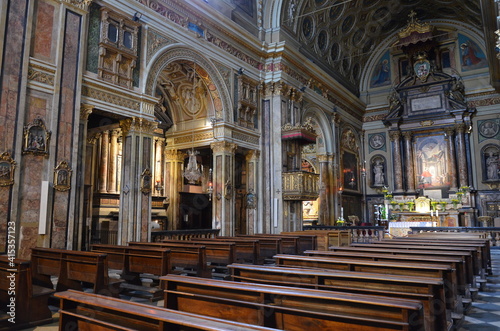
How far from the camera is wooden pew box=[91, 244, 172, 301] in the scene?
5711 millimetres

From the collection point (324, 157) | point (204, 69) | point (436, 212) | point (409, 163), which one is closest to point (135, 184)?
point (204, 69)

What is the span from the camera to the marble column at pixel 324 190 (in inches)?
760

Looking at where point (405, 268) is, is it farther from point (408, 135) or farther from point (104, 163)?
point (408, 135)

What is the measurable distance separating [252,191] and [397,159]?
11849 millimetres

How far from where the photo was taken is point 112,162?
14.8 m

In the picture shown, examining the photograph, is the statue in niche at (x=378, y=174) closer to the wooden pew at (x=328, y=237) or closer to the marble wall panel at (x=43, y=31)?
the wooden pew at (x=328, y=237)

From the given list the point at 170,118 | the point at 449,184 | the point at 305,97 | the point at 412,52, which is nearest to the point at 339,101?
the point at 305,97

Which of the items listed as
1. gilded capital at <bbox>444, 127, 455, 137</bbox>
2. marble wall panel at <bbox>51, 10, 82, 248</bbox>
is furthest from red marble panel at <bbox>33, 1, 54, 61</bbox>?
gilded capital at <bbox>444, 127, 455, 137</bbox>

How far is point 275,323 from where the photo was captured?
2953mm

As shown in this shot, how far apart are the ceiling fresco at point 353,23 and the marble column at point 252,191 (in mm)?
6202

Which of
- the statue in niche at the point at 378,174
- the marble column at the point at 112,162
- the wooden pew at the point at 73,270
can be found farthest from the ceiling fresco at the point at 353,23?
the wooden pew at the point at 73,270

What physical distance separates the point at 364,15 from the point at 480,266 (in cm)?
1788

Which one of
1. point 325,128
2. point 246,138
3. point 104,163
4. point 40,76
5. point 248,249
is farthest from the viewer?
point 325,128

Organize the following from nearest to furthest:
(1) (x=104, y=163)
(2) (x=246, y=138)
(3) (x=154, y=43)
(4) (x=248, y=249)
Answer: (4) (x=248, y=249), (3) (x=154, y=43), (1) (x=104, y=163), (2) (x=246, y=138)
